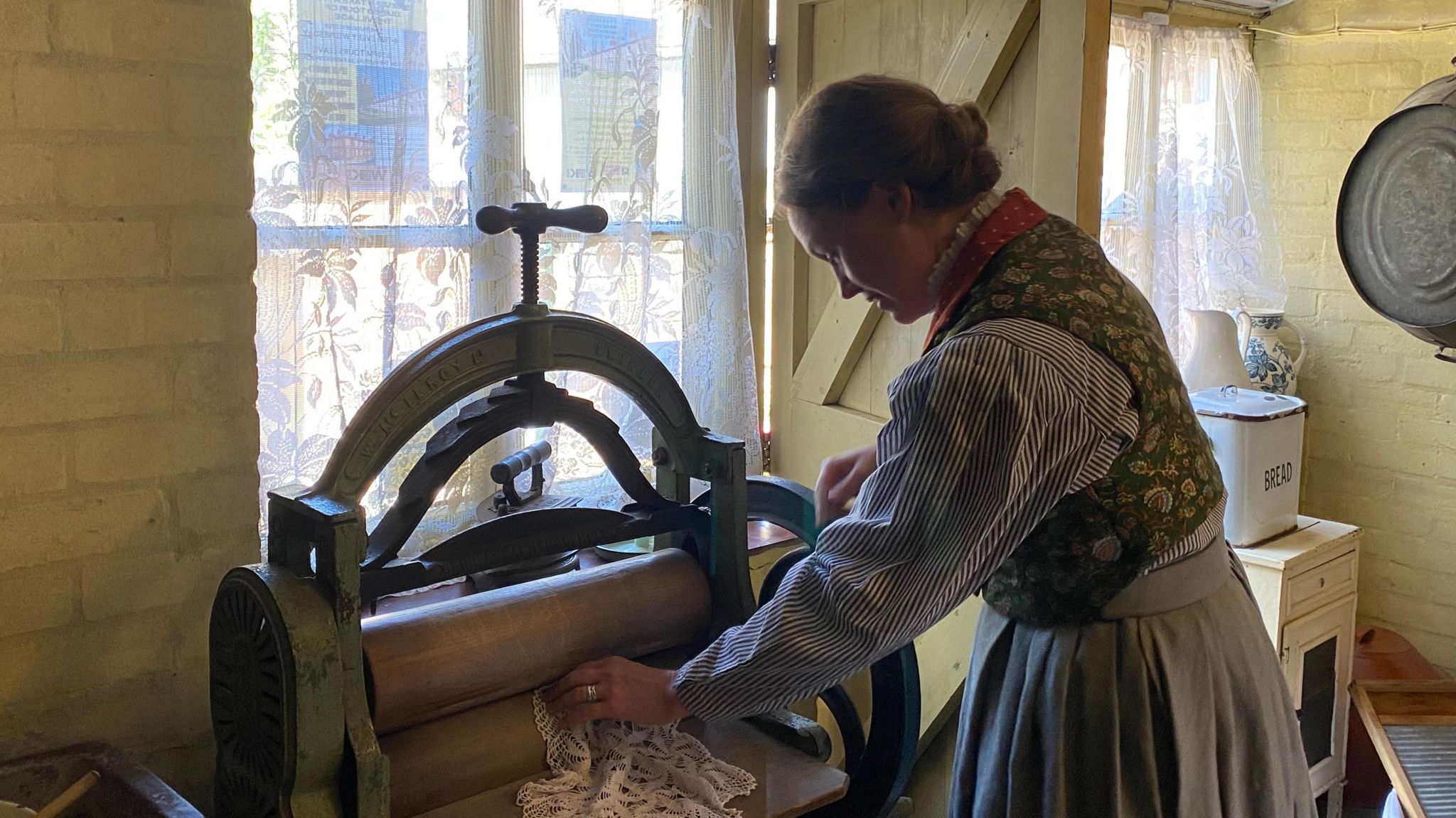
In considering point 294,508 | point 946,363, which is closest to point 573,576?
point 294,508

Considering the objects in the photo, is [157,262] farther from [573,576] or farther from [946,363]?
[946,363]

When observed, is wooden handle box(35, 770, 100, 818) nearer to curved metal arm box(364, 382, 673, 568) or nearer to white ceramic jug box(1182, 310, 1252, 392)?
curved metal arm box(364, 382, 673, 568)

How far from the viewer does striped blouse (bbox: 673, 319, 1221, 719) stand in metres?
1.12

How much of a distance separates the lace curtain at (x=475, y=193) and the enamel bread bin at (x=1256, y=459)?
115 cm

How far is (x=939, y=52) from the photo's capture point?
7.53 feet

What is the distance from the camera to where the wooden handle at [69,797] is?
1267 mm

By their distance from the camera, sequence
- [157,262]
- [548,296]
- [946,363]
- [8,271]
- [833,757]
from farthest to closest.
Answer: [833,757], [548,296], [157,262], [8,271], [946,363]

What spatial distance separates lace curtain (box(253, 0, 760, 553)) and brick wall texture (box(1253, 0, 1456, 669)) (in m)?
1.95

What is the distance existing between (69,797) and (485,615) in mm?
487

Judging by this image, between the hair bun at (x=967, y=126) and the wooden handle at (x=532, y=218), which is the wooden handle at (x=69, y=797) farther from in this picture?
the hair bun at (x=967, y=126)

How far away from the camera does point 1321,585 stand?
285 centimetres

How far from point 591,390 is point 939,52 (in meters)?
0.95

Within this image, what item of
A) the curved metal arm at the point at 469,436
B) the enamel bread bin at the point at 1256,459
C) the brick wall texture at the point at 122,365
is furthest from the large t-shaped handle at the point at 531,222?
the enamel bread bin at the point at 1256,459

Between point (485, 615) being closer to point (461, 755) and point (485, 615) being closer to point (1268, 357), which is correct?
point (461, 755)
